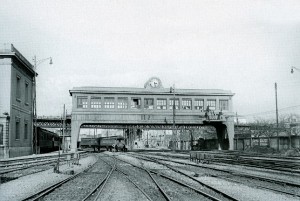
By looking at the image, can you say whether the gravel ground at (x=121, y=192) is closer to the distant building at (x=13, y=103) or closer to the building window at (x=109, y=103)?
the distant building at (x=13, y=103)

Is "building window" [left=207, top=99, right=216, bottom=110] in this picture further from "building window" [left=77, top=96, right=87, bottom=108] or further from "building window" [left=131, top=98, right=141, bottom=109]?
"building window" [left=77, top=96, right=87, bottom=108]

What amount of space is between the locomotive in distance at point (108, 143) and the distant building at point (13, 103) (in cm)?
2454

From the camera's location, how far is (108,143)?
218 ft

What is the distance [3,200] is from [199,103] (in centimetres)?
4731

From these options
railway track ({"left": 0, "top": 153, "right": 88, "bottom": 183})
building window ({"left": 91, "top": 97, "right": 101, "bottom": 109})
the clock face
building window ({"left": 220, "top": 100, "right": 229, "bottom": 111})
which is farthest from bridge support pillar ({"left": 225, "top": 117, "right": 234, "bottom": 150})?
railway track ({"left": 0, "top": 153, "right": 88, "bottom": 183})

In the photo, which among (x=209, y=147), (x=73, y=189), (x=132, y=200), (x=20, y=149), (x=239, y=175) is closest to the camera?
(x=132, y=200)

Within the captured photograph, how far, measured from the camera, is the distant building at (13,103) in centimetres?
3258

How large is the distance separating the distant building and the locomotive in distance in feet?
80.5

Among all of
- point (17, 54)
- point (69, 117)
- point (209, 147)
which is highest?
point (17, 54)

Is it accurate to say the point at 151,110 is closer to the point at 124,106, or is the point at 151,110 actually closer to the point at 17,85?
the point at 124,106

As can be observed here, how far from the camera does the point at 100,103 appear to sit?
176 ft

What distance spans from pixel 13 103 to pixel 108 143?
109ft

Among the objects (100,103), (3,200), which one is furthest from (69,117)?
(3,200)

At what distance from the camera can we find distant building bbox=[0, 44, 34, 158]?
32578 millimetres
